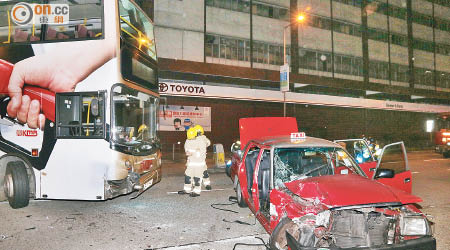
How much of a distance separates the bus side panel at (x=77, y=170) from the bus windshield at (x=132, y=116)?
18.4 inches

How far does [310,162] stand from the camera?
5238mm

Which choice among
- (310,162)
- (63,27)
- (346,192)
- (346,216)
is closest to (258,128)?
(310,162)

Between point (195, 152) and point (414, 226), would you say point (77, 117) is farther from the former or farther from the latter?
point (414, 226)

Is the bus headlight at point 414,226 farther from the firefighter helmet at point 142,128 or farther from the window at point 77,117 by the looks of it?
the firefighter helmet at point 142,128

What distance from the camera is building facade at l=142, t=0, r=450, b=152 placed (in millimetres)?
20266

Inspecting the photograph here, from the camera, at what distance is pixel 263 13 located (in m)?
24.0

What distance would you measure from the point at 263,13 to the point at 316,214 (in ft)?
76.6

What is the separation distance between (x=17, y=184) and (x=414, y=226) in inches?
272

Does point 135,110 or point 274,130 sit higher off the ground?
point 135,110

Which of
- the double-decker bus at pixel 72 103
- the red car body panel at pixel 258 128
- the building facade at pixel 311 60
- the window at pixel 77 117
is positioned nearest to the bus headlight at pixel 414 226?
the double-decker bus at pixel 72 103

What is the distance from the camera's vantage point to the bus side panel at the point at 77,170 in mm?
5562

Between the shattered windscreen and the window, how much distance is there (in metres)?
3.46

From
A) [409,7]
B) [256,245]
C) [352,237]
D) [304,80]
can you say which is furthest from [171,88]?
[409,7]

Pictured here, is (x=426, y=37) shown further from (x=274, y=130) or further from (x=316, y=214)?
(x=316, y=214)
